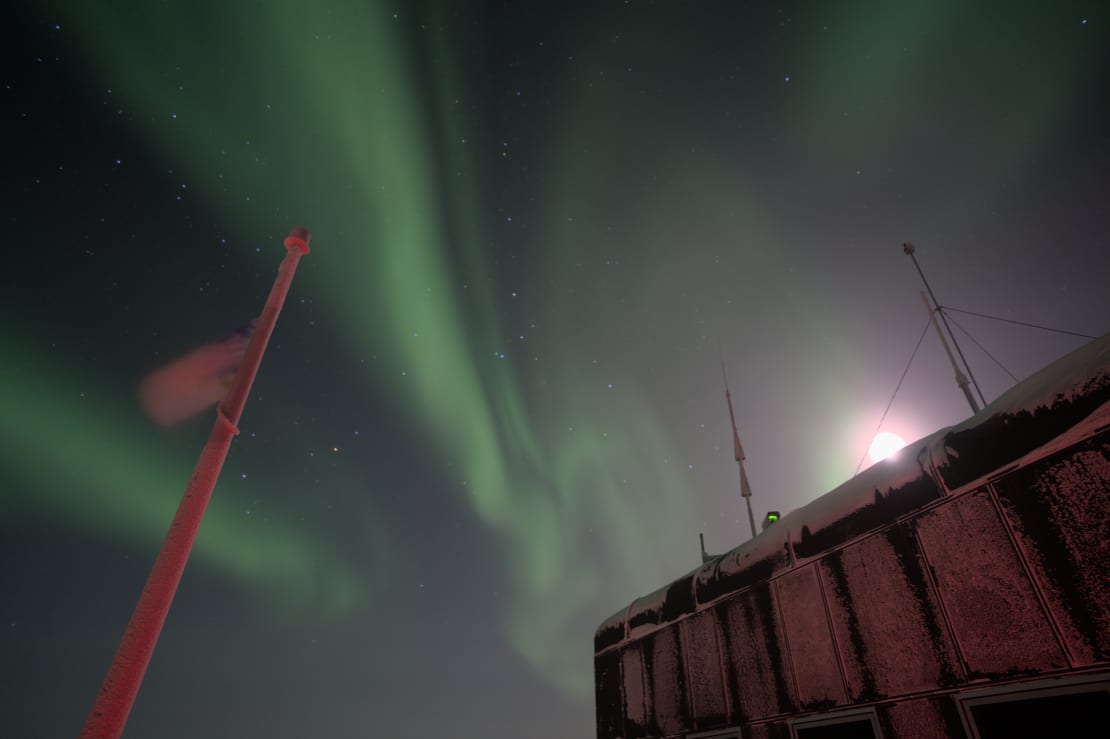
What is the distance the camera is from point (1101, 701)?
3406 mm

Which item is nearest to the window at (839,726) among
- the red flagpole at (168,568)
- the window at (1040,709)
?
the window at (1040,709)

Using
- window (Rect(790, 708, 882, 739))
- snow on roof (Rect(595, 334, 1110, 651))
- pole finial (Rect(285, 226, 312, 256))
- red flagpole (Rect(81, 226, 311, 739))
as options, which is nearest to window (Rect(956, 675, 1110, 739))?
window (Rect(790, 708, 882, 739))

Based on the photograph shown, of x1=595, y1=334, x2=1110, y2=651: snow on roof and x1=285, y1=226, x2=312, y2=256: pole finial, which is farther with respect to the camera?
x1=285, y1=226, x2=312, y2=256: pole finial

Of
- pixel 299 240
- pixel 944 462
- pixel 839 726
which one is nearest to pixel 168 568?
pixel 299 240

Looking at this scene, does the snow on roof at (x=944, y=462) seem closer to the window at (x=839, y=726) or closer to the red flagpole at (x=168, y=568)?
the window at (x=839, y=726)

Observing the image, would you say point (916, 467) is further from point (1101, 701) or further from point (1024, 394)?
point (1101, 701)

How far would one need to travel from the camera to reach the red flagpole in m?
7.14

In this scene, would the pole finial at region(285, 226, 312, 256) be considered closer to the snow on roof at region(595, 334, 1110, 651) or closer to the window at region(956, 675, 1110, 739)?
the snow on roof at region(595, 334, 1110, 651)

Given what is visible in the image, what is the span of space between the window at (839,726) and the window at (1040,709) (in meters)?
0.89

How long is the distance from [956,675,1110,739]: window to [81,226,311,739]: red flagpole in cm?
994

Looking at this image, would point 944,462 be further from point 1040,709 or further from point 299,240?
point 299,240

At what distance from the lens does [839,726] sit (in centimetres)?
505

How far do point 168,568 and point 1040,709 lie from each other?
10610 mm

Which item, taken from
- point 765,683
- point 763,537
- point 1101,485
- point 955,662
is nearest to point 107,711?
point 765,683
